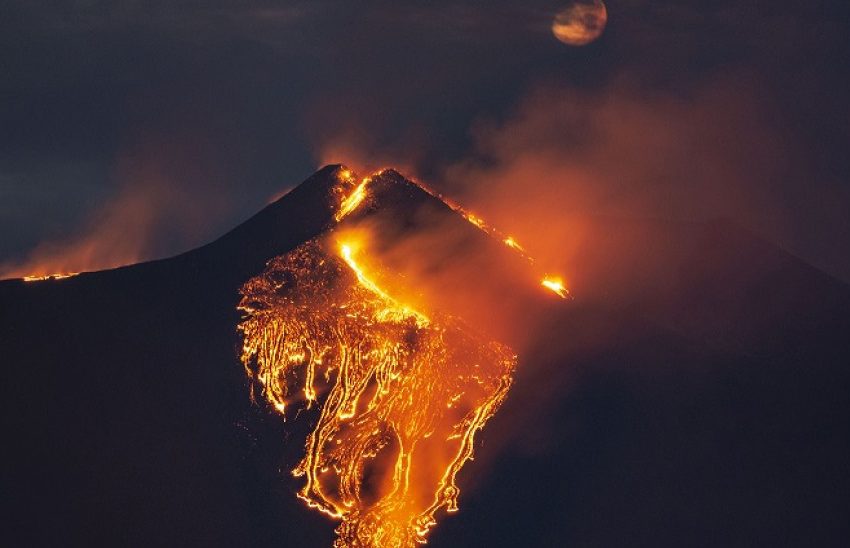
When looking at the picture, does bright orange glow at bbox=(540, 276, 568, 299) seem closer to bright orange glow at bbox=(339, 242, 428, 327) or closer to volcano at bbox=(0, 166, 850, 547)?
volcano at bbox=(0, 166, 850, 547)

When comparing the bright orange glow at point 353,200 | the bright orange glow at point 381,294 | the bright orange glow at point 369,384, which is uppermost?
the bright orange glow at point 353,200

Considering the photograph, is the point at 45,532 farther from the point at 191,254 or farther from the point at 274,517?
the point at 191,254

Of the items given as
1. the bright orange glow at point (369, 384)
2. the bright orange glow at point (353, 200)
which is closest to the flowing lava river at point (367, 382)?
the bright orange glow at point (369, 384)

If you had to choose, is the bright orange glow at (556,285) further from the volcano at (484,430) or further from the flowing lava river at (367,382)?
the flowing lava river at (367,382)

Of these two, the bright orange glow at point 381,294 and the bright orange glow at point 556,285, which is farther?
the bright orange glow at point 556,285

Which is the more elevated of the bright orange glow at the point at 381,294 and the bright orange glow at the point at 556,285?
the bright orange glow at the point at 556,285

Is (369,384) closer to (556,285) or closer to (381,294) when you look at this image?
(381,294)

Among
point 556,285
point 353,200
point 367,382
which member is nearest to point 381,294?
point 367,382
